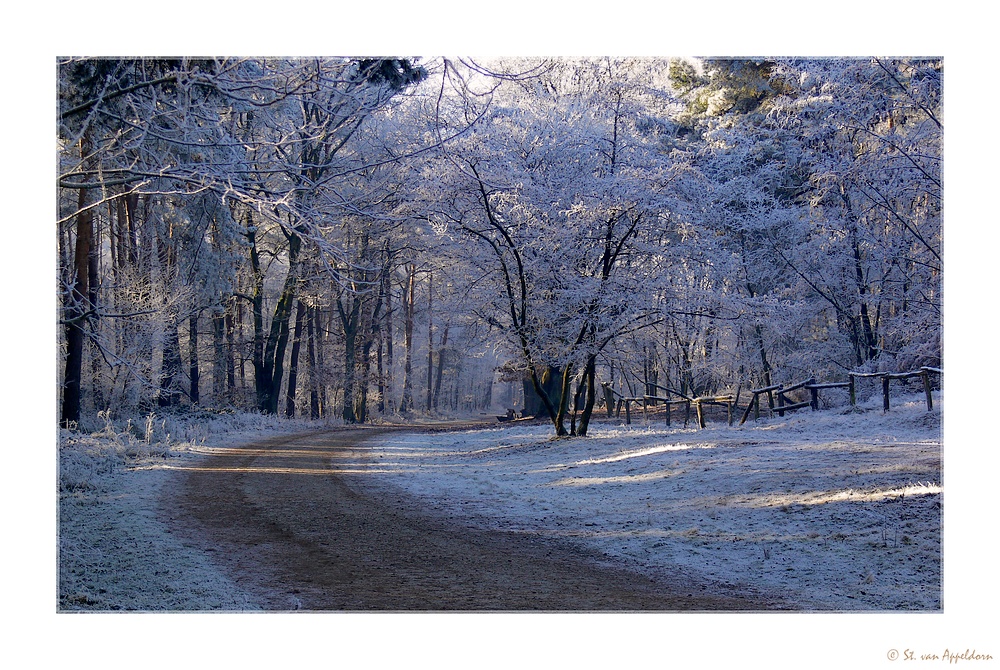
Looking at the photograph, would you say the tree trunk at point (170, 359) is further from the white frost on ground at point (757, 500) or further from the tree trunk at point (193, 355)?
the white frost on ground at point (757, 500)

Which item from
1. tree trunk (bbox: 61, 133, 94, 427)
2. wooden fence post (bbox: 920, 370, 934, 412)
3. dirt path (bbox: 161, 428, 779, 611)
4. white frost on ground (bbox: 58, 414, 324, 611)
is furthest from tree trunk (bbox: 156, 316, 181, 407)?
wooden fence post (bbox: 920, 370, 934, 412)

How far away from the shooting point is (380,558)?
7.80 meters

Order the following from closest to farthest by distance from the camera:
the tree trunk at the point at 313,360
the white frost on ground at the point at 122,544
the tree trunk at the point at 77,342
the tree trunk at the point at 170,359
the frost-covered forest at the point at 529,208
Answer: the white frost on ground at the point at 122,544, the frost-covered forest at the point at 529,208, the tree trunk at the point at 77,342, the tree trunk at the point at 170,359, the tree trunk at the point at 313,360

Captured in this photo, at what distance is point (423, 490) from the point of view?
482 inches

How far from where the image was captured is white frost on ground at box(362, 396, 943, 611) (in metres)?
7.13

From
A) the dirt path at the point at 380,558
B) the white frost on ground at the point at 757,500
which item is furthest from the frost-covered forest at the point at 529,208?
the white frost on ground at the point at 757,500

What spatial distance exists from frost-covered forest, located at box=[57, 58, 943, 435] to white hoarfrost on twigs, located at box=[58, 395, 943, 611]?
1.71m

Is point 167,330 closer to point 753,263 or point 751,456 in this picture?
point 751,456

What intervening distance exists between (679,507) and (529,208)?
8.35 m

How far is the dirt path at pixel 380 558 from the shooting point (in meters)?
6.44

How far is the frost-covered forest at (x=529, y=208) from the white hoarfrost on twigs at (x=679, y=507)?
1.71 meters

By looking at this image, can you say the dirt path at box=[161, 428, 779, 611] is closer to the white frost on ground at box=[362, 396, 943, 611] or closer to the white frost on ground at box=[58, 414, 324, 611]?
the white frost on ground at box=[58, 414, 324, 611]
